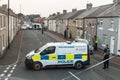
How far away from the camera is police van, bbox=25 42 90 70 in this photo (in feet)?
65.0

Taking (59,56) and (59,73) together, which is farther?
(59,56)

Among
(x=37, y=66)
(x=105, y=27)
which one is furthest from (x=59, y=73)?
(x=105, y=27)

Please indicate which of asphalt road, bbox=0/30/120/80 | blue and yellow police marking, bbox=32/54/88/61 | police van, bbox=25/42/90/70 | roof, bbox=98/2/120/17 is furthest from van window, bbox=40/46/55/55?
roof, bbox=98/2/120/17

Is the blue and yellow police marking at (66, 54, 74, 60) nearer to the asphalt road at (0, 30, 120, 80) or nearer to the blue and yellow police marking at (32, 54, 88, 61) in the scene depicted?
the blue and yellow police marking at (32, 54, 88, 61)

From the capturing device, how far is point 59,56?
20062 millimetres

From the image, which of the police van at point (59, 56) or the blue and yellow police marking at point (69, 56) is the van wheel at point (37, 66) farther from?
the blue and yellow police marking at point (69, 56)

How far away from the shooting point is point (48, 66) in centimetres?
2008

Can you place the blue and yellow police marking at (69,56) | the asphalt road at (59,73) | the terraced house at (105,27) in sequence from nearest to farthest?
the asphalt road at (59,73) → the blue and yellow police marking at (69,56) → the terraced house at (105,27)

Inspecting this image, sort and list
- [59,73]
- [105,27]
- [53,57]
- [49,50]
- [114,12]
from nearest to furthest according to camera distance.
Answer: [59,73] < [53,57] < [49,50] < [114,12] < [105,27]

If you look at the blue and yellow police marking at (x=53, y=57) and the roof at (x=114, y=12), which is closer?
the blue and yellow police marking at (x=53, y=57)

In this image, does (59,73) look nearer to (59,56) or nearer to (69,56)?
(59,56)

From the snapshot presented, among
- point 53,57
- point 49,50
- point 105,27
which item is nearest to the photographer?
point 53,57

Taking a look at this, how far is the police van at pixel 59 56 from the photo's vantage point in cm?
1981

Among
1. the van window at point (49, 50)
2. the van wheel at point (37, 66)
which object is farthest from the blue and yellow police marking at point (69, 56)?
the van wheel at point (37, 66)
